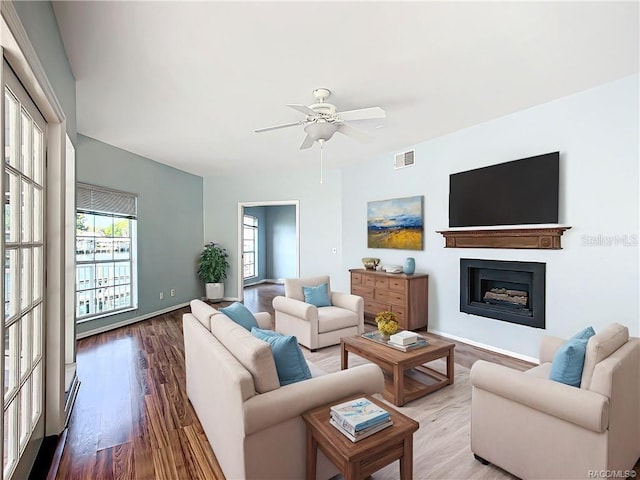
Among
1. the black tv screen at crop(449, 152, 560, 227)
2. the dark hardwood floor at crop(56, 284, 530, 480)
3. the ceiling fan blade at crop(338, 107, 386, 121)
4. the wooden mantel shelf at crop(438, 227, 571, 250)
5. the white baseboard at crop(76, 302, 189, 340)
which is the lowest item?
the dark hardwood floor at crop(56, 284, 530, 480)

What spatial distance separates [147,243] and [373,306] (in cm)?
391

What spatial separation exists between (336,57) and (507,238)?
2678 mm

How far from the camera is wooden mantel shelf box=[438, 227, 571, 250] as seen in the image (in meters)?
3.43

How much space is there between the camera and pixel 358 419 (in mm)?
1575

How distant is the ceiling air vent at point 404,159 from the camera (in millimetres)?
5058

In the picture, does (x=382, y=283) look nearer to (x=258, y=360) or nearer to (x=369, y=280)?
(x=369, y=280)

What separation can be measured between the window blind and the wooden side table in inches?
177

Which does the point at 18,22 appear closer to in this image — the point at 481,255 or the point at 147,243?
the point at 481,255

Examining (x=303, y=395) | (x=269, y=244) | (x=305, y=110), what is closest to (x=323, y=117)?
(x=305, y=110)

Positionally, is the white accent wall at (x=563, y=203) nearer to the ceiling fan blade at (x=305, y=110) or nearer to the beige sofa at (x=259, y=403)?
the ceiling fan blade at (x=305, y=110)

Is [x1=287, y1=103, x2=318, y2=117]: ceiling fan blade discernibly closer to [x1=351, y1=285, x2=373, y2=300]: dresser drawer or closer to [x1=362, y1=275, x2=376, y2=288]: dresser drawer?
[x1=362, y1=275, x2=376, y2=288]: dresser drawer

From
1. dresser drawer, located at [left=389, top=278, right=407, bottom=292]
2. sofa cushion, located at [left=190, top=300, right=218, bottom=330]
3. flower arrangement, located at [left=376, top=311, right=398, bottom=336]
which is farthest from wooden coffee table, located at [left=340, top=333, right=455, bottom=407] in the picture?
dresser drawer, located at [left=389, top=278, right=407, bottom=292]

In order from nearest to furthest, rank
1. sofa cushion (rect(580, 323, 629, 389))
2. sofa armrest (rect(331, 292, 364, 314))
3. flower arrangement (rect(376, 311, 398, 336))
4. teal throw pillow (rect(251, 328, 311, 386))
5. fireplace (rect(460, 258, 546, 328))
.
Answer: sofa cushion (rect(580, 323, 629, 389)) < teal throw pillow (rect(251, 328, 311, 386)) < flower arrangement (rect(376, 311, 398, 336)) < fireplace (rect(460, 258, 546, 328)) < sofa armrest (rect(331, 292, 364, 314))

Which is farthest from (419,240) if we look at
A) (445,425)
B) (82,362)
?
(82,362)
